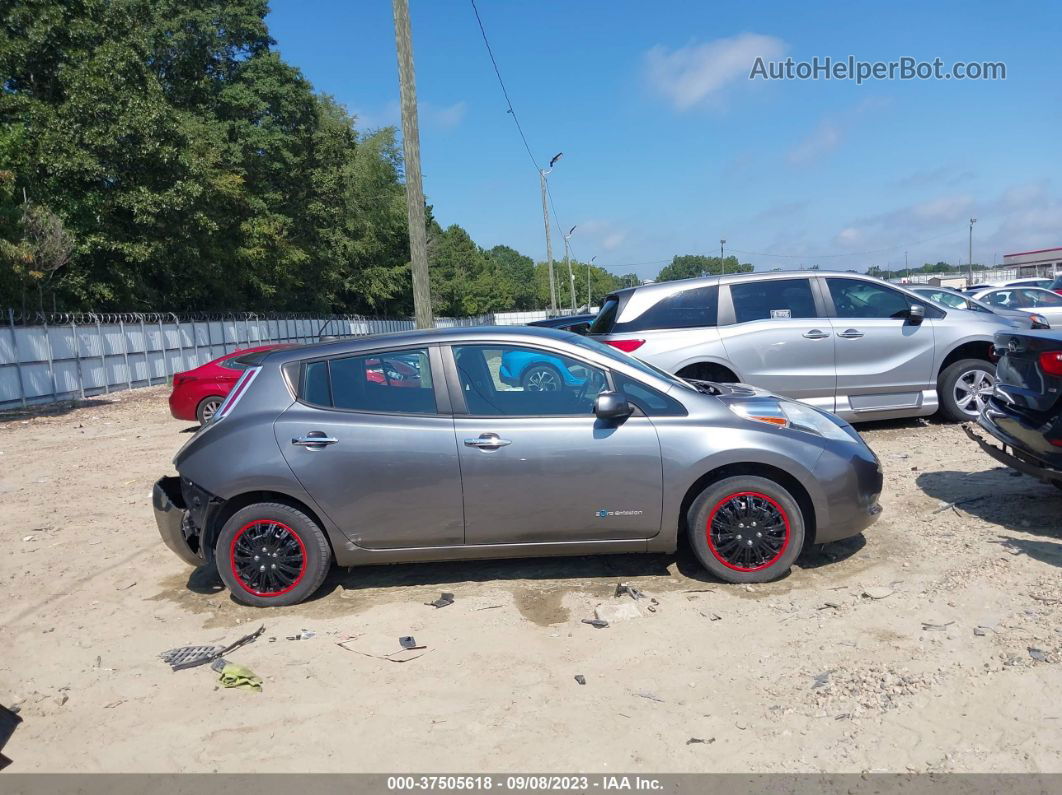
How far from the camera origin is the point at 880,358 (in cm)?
860

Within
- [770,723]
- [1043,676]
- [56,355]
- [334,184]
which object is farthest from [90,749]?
[334,184]

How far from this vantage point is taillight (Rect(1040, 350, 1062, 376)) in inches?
201

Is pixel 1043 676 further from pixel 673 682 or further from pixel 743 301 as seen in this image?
pixel 743 301

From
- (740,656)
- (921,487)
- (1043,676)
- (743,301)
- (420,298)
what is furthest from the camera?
(420,298)

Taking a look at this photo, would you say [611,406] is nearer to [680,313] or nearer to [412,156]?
[680,313]

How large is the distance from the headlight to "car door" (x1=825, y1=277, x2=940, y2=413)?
143 inches

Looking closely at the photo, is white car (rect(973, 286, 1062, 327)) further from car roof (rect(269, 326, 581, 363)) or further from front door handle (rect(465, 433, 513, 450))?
front door handle (rect(465, 433, 513, 450))

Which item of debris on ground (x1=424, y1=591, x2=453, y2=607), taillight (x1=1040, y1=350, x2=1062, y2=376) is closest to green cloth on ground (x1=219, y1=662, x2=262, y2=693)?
debris on ground (x1=424, y1=591, x2=453, y2=607)

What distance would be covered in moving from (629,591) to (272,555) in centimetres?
221

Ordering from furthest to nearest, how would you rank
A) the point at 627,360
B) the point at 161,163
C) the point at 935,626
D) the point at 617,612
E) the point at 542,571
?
the point at 161,163 → the point at 542,571 → the point at 627,360 → the point at 617,612 → the point at 935,626

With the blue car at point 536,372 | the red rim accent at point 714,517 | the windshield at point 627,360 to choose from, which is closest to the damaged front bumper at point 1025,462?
the red rim accent at point 714,517

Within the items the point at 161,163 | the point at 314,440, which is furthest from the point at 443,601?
the point at 161,163

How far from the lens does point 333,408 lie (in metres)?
4.86

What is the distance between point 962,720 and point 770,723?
0.79m
